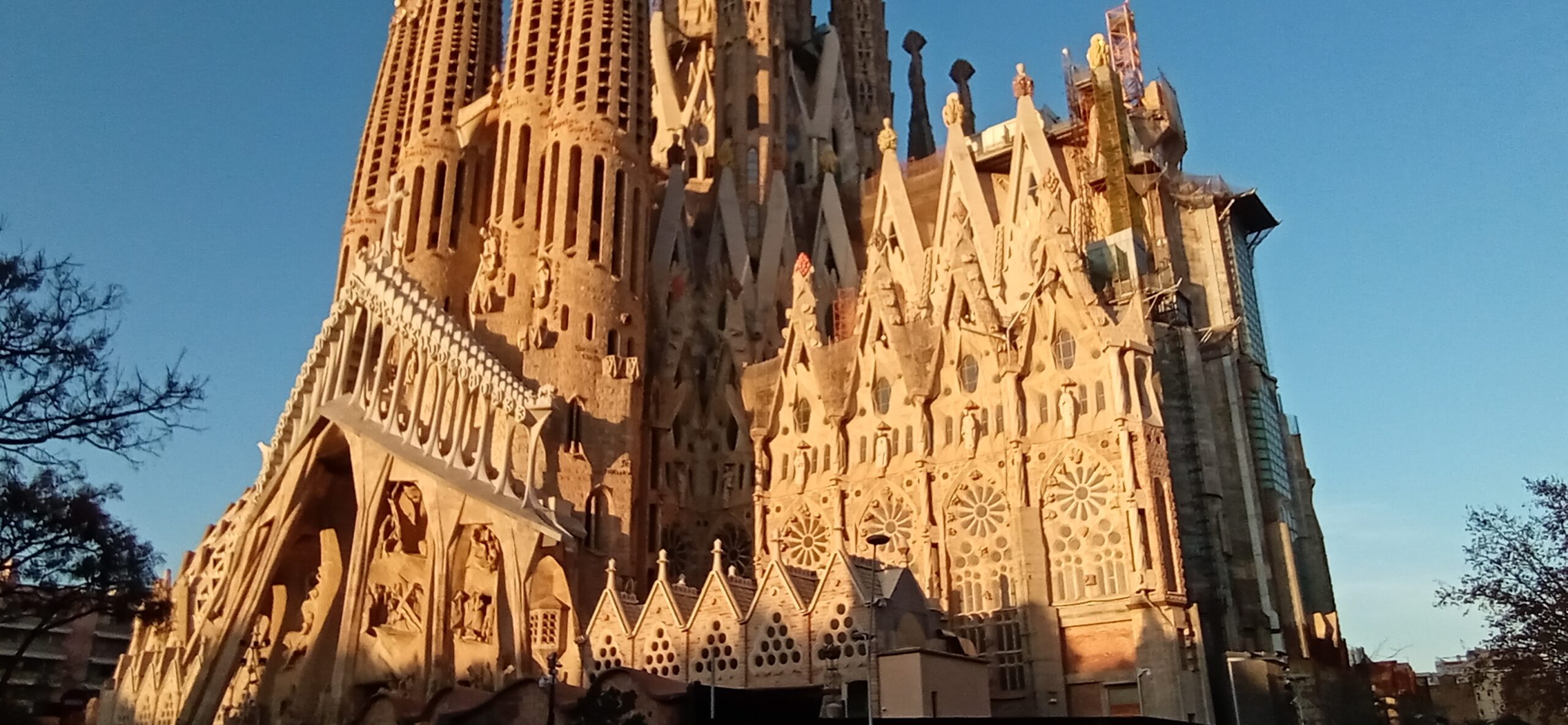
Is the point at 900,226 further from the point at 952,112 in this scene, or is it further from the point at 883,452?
the point at 883,452

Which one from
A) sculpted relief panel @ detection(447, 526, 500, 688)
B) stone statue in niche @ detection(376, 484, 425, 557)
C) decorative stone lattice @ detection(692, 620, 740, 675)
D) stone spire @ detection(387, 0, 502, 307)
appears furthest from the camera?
stone spire @ detection(387, 0, 502, 307)

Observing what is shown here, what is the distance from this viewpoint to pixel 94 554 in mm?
13422

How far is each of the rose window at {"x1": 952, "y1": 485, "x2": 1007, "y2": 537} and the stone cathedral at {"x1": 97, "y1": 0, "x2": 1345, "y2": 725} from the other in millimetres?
69

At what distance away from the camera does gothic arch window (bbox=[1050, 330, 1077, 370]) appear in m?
27.2

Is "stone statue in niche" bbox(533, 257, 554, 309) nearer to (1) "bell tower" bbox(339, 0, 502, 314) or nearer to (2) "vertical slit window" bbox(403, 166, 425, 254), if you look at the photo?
(1) "bell tower" bbox(339, 0, 502, 314)

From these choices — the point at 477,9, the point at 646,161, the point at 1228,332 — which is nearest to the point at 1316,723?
the point at 1228,332

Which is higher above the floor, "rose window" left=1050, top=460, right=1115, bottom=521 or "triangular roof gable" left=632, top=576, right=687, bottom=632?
"rose window" left=1050, top=460, right=1115, bottom=521

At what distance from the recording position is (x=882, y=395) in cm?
3041

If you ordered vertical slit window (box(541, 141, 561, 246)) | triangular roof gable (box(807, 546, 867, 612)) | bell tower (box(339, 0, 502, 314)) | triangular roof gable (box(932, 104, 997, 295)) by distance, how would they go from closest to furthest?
triangular roof gable (box(807, 546, 867, 612))
vertical slit window (box(541, 141, 561, 246))
triangular roof gable (box(932, 104, 997, 295))
bell tower (box(339, 0, 502, 314))

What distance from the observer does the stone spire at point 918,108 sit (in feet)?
180

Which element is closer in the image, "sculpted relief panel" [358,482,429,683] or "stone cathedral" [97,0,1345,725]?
"stone cathedral" [97,0,1345,725]

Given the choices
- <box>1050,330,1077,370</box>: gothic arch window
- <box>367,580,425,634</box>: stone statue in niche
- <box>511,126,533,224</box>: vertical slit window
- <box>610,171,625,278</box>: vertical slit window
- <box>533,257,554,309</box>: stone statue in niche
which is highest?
<box>511,126,533,224</box>: vertical slit window

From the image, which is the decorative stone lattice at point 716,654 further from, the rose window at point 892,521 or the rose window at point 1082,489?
the rose window at point 1082,489

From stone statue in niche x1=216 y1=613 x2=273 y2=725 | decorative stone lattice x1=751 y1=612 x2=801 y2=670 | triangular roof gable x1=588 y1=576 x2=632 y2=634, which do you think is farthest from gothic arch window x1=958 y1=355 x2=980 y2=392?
stone statue in niche x1=216 y1=613 x2=273 y2=725
